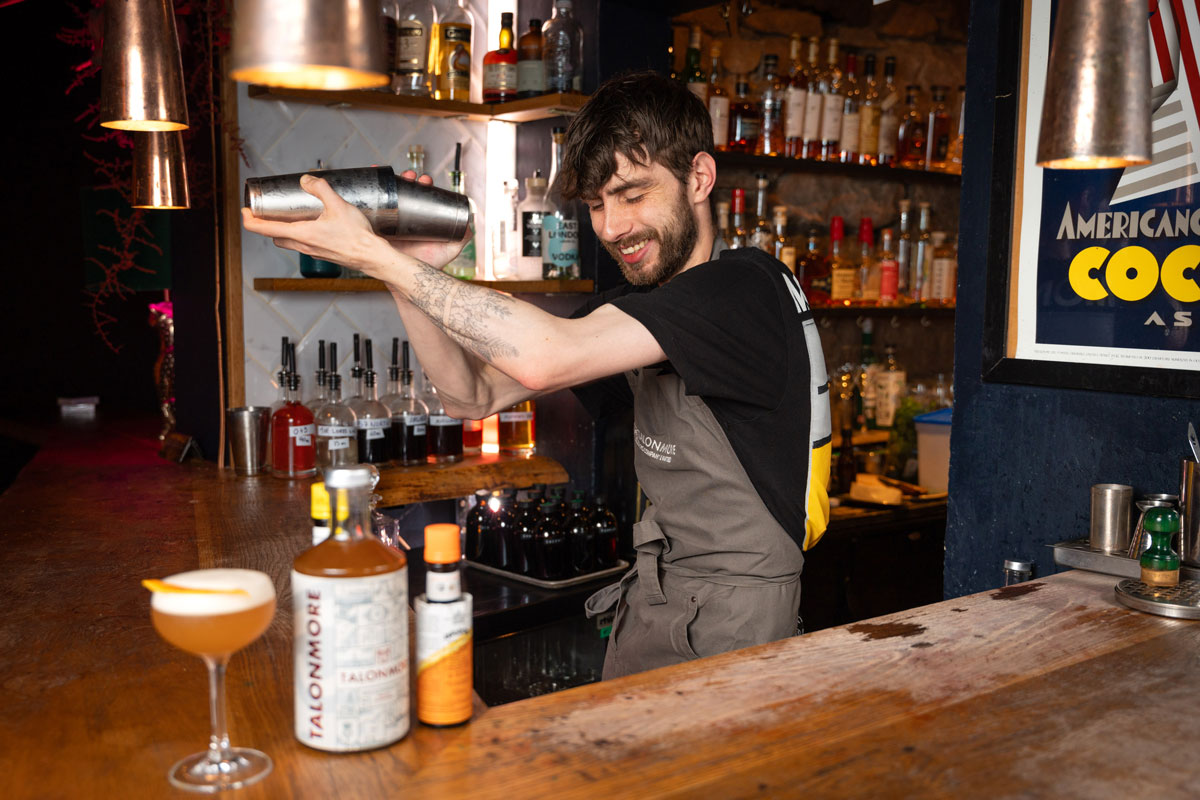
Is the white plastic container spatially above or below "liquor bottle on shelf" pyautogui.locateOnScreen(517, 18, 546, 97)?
below

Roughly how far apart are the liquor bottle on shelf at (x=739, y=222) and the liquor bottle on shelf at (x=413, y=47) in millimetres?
1018

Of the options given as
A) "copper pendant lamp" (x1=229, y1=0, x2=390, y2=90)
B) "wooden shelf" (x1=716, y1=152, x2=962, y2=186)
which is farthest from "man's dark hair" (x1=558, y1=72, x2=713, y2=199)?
"wooden shelf" (x1=716, y1=152, x2=962, y2=186)

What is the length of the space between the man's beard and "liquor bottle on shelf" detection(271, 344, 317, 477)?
122 centimetres

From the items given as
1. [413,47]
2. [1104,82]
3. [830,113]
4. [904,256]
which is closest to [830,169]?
[830,113]

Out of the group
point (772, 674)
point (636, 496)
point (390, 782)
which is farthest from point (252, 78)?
point (636, 496)

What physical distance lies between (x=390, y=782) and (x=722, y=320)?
0.85 m

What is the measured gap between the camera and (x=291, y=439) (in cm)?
274

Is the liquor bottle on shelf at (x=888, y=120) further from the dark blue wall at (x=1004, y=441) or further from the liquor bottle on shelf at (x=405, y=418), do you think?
the liquor bottle on shelf at (x=405, y=418)

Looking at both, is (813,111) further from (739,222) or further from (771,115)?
(739,222)

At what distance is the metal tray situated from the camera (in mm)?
2631

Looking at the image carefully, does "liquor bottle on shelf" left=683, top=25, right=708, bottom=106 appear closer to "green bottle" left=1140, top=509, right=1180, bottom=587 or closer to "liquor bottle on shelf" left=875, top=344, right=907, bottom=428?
"liquor bottle on shelf" left=875, top=344, right=907, bottom=428

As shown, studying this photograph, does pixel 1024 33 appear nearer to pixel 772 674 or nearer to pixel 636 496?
pixel 772 674

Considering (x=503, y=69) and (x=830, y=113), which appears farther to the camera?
(x=830, y=113)

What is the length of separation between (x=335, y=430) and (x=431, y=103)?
932mm
